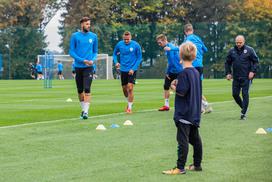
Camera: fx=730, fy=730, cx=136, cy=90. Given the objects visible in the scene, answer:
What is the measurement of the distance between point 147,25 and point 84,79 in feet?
158

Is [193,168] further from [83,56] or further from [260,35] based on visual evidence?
[260,35]

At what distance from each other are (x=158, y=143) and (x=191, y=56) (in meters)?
3.15

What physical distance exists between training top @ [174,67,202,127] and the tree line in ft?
167

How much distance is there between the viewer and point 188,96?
844 cm

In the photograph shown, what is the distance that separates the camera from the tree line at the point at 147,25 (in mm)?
61281

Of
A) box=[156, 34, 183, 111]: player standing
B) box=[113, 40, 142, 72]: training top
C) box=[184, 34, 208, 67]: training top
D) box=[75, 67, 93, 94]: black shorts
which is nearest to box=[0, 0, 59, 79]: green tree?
box=[113, 40, 142, 72]: training top

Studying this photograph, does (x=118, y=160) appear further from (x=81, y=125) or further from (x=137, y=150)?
(x=81, y=125)

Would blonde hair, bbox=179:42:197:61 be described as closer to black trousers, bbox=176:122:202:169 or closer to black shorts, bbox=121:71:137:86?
black trousers, bbox=176:122:202:169

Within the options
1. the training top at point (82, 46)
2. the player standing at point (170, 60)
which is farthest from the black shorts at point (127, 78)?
the training top at point (82, 46)

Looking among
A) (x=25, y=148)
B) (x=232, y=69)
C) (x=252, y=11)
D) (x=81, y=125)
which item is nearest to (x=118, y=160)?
(x=25, y=148)

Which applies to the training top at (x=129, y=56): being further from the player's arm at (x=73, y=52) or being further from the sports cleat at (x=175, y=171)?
the sports cleat at (x=175, y=171)

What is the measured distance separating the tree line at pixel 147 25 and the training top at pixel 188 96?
2001 inches

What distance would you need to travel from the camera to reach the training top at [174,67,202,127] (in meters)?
8.36

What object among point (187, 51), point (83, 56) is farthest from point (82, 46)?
point (187, 51)
